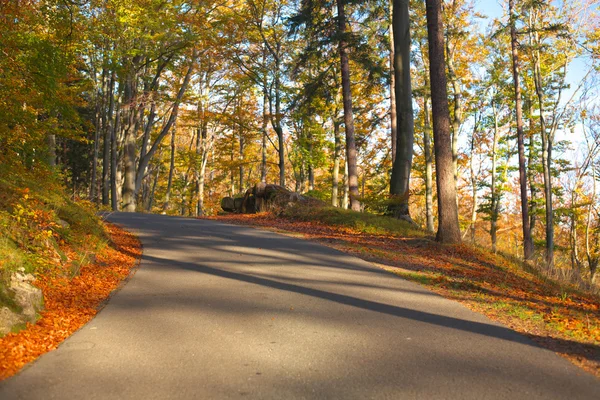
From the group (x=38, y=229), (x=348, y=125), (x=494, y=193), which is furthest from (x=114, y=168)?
(x=494, y=193)

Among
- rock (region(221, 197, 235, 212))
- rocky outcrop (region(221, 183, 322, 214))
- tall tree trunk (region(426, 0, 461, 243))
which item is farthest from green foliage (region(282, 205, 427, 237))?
rock (region(221, 197, 235, 212))

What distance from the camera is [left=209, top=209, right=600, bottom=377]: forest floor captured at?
5.62 metres

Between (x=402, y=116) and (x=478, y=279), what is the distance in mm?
9228

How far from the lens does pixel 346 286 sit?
7652 mm

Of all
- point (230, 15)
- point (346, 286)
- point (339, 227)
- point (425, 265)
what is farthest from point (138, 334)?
point (230, 15)

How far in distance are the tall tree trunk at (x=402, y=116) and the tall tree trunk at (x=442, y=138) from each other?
3962 millimetres

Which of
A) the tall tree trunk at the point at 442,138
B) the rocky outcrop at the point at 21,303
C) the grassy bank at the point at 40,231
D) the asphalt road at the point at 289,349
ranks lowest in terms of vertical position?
the asphalt road at the point at 289,349

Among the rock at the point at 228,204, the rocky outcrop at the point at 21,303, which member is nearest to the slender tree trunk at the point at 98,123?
the rock at the point at 228,204

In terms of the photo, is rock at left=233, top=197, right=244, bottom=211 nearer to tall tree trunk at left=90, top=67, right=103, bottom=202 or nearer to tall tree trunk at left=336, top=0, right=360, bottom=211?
tall tree trunk at left=336, top=0, right=360, bottom=211

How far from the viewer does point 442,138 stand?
12195mm

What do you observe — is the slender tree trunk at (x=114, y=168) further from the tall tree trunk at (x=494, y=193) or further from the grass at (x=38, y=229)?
the tall tree trunk at (x=494, y=193)

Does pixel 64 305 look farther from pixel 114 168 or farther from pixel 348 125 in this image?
pixel 114 168

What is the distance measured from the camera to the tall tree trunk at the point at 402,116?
667 inches

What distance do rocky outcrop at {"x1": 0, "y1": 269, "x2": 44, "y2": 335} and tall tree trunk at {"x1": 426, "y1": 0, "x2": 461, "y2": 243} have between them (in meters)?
9.79
